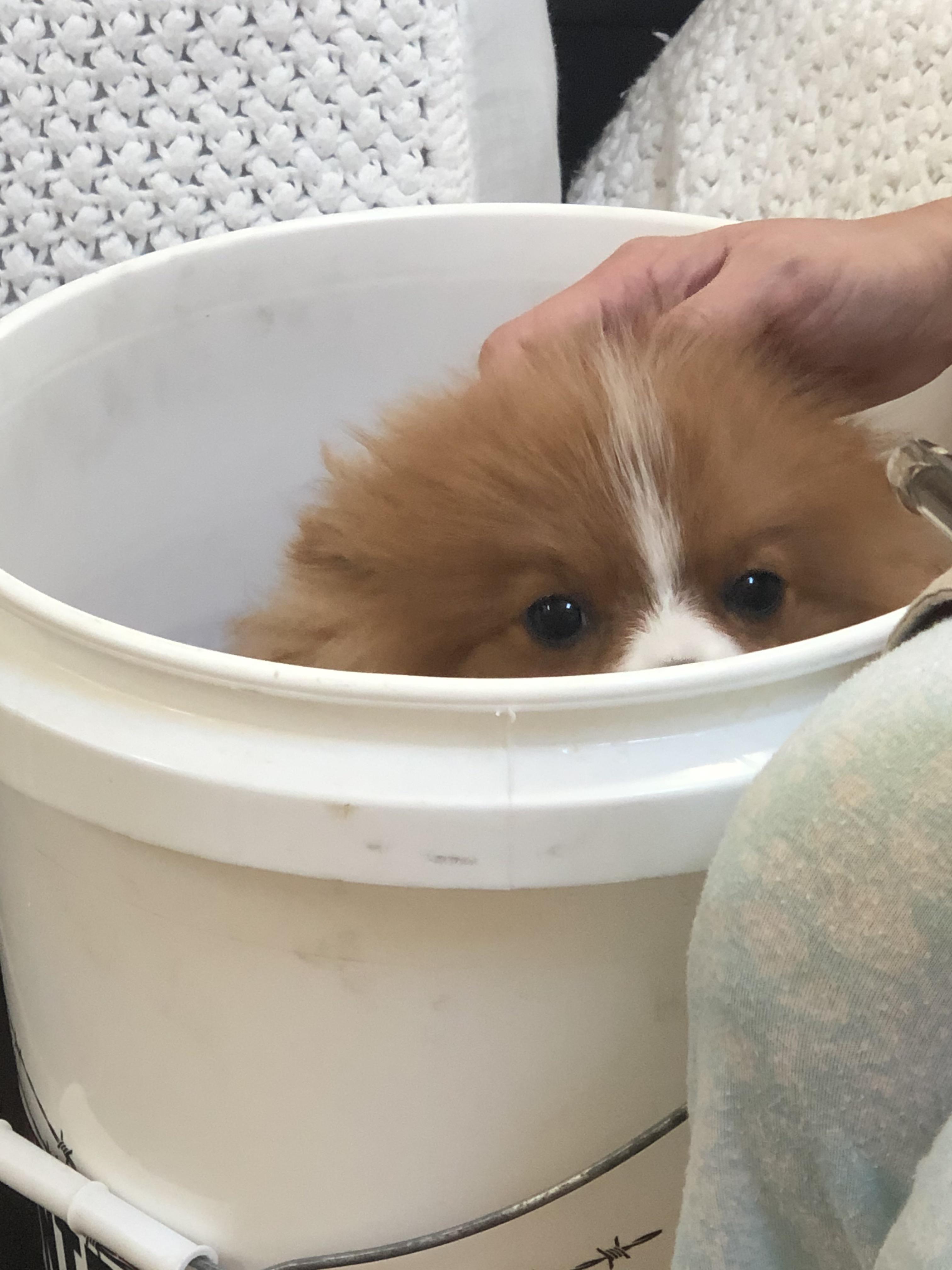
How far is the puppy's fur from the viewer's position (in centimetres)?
109

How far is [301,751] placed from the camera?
66cm

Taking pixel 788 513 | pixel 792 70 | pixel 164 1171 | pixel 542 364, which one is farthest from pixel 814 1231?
pixel 792 70

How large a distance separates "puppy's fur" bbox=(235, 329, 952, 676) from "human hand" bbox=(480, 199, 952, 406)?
6 cm

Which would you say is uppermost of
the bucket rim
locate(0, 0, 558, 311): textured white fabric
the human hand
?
locate(0, 0, 558, 311): textured white fabric

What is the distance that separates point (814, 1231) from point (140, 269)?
1.07 meters

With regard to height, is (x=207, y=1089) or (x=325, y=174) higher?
(x=325, y=174)

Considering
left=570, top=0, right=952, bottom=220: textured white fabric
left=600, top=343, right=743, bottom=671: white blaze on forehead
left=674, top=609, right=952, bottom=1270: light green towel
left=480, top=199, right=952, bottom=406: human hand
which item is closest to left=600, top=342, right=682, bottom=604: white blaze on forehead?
left=600, top=343, right=743, bottom=671: white blaze on forehead

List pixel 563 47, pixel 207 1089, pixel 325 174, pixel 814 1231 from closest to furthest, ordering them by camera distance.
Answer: pixel 814 1231, pixel 207 1089, pixel 325 174, pixel 563 47

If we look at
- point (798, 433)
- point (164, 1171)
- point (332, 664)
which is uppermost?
point (798, 433)

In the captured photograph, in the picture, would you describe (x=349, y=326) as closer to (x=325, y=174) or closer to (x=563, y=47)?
(x=325, y=174)

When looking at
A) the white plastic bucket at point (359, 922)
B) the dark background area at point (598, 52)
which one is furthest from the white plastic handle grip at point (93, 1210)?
the dark background area at point (598, 52)

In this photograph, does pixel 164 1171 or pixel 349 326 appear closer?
pixel 164 1171

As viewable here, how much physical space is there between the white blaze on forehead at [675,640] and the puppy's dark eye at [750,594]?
0.04 meters

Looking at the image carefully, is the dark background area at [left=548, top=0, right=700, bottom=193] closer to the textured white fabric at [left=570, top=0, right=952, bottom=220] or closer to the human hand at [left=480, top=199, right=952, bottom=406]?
the textured white fabric at [left=570, top=0, right=952, bottom=220]
